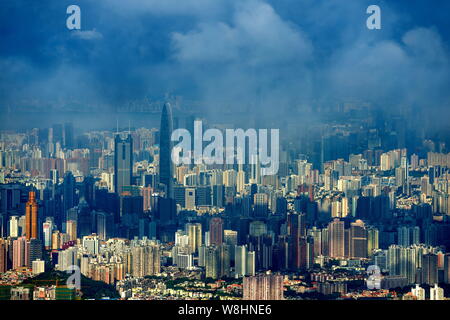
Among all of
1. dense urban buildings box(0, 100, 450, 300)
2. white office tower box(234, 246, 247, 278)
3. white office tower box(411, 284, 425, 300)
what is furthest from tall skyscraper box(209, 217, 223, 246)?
white office tower box(411, 284, 425, 300)

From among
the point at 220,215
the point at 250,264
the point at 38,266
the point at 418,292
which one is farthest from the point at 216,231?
the point at 418,292

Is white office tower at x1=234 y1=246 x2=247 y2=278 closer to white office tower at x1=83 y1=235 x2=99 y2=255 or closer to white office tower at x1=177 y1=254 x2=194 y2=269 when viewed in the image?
white office tower at x1=177 y1=254 x2=194 y2=269

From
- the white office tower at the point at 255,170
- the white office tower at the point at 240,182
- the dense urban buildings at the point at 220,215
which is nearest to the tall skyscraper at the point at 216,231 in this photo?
the dense urban buildings at the point at 220,215

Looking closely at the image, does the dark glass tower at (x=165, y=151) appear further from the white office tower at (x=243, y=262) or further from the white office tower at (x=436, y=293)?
the white office tower at (x=436, y=293)

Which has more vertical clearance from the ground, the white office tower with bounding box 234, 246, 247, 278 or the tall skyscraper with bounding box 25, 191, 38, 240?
the tall skyscraper with bounding box 25, 191, 38, 240
